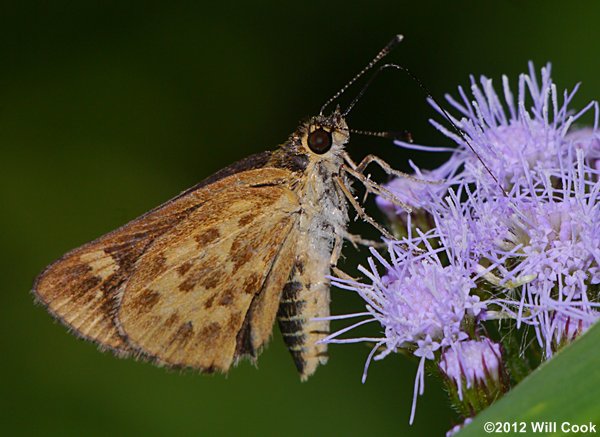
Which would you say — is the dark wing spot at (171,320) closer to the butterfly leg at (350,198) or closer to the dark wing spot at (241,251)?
the dark wing spot at (241,251)

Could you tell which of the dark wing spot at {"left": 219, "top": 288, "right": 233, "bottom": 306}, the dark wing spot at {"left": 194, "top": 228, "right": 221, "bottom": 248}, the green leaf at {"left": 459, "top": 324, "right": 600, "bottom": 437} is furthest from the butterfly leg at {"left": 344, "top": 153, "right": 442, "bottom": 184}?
the green leaf at {"left": 459, "top": 324, "right": 600, "bottom": 437}

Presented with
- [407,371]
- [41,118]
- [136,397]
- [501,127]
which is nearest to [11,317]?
[136,397]

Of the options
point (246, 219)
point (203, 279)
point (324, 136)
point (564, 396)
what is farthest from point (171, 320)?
point (564, 396)

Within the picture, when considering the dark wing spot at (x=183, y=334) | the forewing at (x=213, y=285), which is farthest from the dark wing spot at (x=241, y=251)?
the dark wing spot at (x=183, y=334)

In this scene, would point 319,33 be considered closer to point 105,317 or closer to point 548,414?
point 105,317

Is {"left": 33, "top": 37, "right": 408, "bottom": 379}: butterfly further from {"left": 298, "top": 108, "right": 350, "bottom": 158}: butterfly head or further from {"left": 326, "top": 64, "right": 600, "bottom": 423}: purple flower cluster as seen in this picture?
{"left": 326, "top": 64, "right": 600, "bottom": 423}: purple flower cluster

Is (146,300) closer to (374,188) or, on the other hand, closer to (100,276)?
(100,276)
